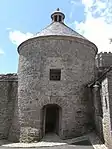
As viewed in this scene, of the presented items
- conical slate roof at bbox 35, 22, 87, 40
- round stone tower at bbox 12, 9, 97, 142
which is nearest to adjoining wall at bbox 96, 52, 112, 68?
round stone tower at bbox 12, 9, 97, 142

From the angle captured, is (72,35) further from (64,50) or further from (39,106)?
(39,106)

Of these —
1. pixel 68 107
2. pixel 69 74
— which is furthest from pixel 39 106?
pixel 69 74

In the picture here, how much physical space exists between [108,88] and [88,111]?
11.7 feet

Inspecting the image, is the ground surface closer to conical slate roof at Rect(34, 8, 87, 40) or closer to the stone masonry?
the stone masonry

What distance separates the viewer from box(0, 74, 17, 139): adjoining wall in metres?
13.2

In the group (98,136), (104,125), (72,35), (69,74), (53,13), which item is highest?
(53,13)

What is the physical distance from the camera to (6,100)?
13.7 m

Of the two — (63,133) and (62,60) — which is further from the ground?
(62,60)

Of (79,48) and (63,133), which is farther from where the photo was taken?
(79,48)

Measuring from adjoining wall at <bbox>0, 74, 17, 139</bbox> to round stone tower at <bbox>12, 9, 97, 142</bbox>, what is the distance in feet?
2.90

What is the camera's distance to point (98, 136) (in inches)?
425

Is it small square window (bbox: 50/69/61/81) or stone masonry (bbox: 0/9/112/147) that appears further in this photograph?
small square window (bbox: 50/69/61/81)

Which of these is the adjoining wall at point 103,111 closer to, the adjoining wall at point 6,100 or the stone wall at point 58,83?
the stone wall at point 58,83

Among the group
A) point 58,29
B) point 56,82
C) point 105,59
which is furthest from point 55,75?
point 105,59
